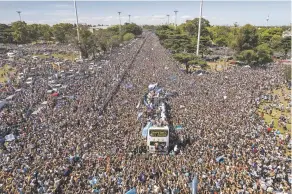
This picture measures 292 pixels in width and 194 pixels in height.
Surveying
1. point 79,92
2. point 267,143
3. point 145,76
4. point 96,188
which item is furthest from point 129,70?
point 96,188

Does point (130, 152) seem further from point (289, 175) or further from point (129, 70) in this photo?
point (129, 70)

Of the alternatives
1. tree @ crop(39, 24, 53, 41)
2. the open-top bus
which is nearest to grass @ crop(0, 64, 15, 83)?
the open-top bus

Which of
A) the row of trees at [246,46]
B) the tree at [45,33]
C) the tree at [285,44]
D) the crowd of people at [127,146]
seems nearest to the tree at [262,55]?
the row of trees at [246,46]

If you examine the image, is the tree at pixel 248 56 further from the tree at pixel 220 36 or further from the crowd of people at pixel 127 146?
the tree at pixel 220 36

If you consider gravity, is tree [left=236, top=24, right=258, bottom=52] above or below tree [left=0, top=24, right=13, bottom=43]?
below

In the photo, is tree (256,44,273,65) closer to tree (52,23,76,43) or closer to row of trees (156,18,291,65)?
row of trees (156,18,291,65)

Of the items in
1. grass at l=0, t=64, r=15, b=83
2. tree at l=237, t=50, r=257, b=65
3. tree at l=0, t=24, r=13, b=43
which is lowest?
grass at l=0, t=64, r=15, b=83

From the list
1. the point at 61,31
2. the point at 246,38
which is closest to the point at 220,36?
the point at 246,38
